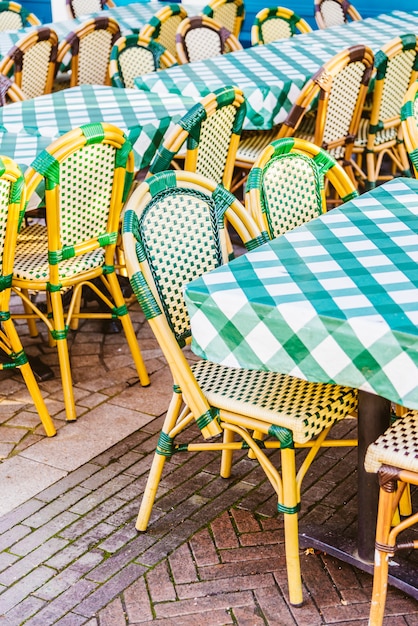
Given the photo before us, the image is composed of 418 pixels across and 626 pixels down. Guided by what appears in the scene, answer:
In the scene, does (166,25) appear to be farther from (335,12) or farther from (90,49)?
(335,12)

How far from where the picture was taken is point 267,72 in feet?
17.9

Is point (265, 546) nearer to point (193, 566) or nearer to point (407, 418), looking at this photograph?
point (193, 566)

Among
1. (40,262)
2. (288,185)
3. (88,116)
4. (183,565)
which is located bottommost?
(183,565)

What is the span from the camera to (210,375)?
3.04 meters

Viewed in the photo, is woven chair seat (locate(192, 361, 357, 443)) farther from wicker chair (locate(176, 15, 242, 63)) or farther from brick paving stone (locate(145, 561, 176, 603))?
wicker chair (locate(176, 15, 242, 63))

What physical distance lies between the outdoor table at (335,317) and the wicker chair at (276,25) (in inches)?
175

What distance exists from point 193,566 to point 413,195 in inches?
56.3

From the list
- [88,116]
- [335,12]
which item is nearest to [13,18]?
[335,12]

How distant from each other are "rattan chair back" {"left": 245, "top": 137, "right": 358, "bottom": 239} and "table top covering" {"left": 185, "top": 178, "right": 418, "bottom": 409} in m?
0.44

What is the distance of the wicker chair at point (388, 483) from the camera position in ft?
8.00

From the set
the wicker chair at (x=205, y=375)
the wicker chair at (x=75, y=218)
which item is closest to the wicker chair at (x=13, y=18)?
the wicker chair at (x=75, y=218)

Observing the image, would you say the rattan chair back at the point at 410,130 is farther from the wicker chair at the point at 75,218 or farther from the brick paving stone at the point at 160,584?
the brick paving stone at the point at 160,584

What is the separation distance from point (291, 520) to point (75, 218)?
1.61 m

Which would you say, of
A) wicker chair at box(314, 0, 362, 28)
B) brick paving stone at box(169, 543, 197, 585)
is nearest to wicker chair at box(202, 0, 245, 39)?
wicker chair at box(314, 0, 362, 28)
